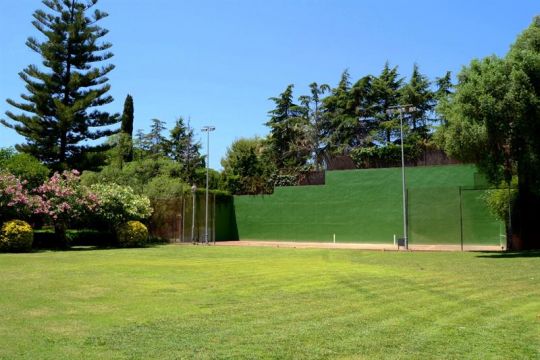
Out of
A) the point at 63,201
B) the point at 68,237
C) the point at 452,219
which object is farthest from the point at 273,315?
the point at 68,237

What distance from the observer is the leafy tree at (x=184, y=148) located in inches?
1799

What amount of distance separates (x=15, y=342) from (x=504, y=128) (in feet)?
47.8

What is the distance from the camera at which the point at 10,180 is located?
2067 centimetres

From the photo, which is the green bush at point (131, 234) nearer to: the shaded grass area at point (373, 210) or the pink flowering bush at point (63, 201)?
the pink flowering bush at point (63, 201)

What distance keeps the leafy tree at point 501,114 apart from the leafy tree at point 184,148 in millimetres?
30843

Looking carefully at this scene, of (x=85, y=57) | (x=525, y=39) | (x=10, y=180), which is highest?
(x=85, y=57)

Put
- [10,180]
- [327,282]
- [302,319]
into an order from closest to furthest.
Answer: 1. [302,319]
2. [327,282]
3. [10,180]

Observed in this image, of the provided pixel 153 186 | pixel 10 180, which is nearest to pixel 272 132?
pixel 153 186

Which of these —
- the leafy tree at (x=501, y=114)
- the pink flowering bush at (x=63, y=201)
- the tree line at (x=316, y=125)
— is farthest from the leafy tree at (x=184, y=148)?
the leafy tree at (x=501, y=114)

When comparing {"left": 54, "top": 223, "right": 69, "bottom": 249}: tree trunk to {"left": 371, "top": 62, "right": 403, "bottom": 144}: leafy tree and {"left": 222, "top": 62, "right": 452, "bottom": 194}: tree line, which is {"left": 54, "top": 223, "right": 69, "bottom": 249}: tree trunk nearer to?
{"left": 222, "top": 62, "right": 452, "bottom": 194}: tree line

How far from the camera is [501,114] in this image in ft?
50.9

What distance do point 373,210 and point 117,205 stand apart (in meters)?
13.1

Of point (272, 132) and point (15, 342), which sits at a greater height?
point (272, 132)

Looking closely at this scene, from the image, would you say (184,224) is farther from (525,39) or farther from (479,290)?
(479,290)
